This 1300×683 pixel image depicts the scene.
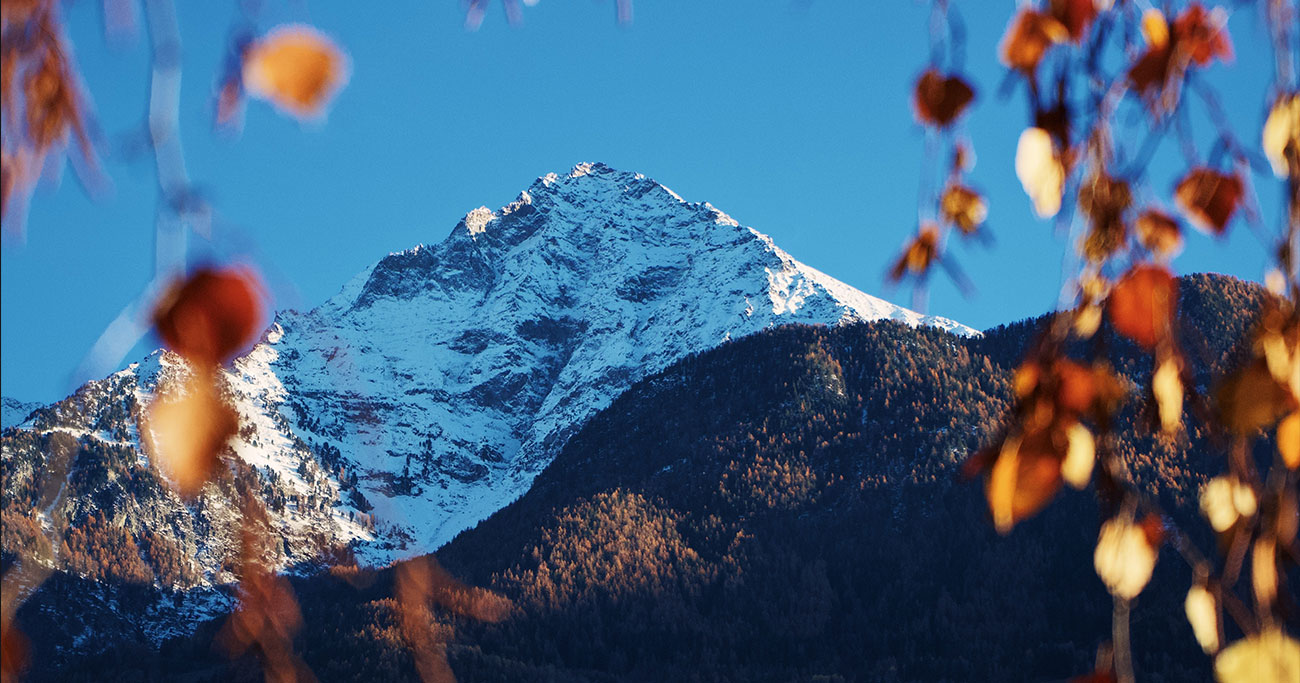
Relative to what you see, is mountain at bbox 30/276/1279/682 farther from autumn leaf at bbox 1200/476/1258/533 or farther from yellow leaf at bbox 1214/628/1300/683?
yellow leaf at bbox 1214/628/1300/683

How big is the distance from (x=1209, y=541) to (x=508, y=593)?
165 ft

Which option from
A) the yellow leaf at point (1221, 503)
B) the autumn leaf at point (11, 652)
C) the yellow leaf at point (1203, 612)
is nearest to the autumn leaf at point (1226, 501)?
the yellow leaf at point (1221, 503)

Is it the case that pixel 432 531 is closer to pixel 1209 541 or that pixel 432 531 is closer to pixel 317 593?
pixel 317 593

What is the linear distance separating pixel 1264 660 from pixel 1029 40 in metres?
0.80

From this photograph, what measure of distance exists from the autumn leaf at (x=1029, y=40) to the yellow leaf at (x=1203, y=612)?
0.72 metres

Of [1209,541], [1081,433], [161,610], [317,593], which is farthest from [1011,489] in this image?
[161,610]

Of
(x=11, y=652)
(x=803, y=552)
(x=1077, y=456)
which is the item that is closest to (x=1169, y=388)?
(x=1077, y=456)

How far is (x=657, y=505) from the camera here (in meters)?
98.9

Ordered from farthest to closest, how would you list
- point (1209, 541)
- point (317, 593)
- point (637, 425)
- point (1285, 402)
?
point (637, 425)
point (317, 593)
point (1209, 541)
point (1285, 402)

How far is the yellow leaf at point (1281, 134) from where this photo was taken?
1422mm

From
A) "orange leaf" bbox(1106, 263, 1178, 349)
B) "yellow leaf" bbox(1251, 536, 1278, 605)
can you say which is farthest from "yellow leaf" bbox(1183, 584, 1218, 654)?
"orange leaf" bbox(1106, 263, 1178, 349)

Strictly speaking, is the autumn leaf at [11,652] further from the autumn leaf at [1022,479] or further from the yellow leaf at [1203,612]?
the yellow leaf at [1203,612]

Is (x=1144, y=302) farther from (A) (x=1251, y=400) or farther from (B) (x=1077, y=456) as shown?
(B) (x=1077, y=456)

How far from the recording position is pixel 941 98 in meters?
1.50
